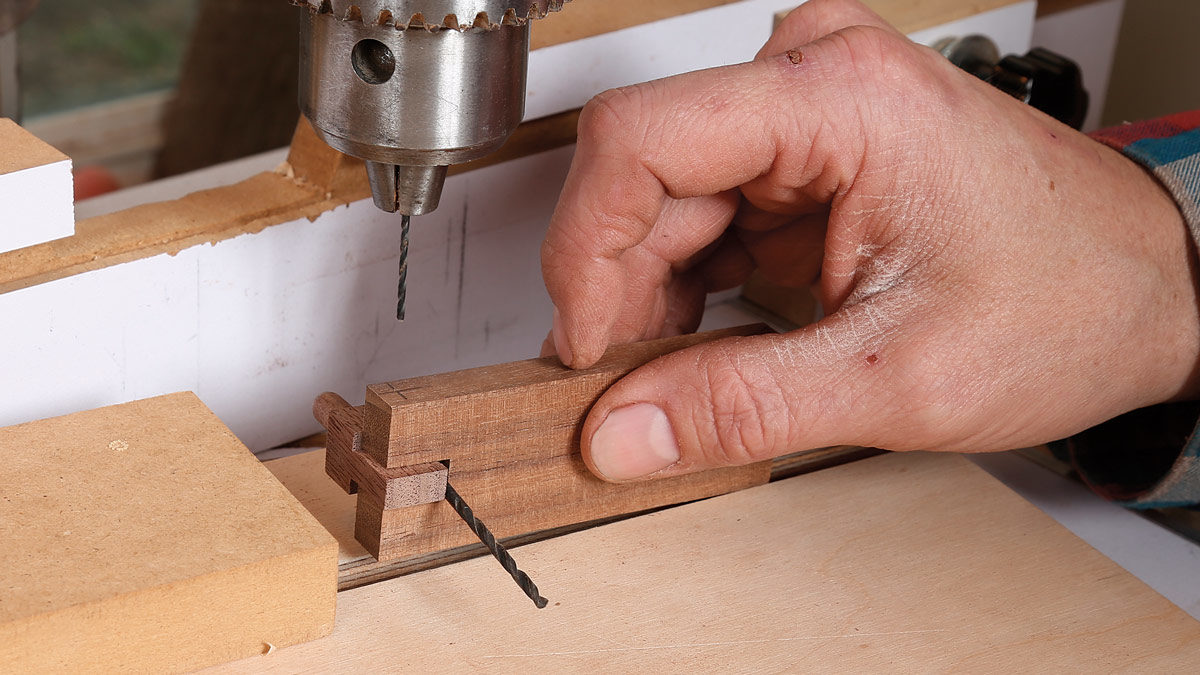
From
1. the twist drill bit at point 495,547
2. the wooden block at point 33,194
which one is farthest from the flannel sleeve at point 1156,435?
the wooden block at point 33,194

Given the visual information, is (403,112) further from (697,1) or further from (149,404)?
(697,1)

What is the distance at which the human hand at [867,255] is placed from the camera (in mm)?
858

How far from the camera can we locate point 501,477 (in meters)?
0.84

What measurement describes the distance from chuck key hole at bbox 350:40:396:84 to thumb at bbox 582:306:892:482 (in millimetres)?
279

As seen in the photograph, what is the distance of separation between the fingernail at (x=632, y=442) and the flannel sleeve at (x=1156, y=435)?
0.46 m

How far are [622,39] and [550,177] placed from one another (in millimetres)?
149

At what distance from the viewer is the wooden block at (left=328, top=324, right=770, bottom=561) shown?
0.79m

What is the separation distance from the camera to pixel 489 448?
32.6 inches

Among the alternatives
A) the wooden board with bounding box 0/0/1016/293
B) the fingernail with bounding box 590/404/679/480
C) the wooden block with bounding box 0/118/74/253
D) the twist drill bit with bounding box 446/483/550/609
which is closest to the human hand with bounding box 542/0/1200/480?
the fingernail with bounding box 590/404/679/480

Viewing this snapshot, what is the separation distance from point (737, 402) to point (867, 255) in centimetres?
16

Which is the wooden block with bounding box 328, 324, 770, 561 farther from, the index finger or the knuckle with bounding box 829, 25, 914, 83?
the knuckle with bounding box 829, 25, 914, 83

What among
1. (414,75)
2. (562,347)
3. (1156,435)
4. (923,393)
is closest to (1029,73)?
(1156,435)

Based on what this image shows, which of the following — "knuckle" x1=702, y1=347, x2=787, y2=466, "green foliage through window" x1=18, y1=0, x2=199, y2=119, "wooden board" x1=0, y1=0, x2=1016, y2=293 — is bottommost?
"green foliage through window" x1=18, y1=0, x2=199, y2=119

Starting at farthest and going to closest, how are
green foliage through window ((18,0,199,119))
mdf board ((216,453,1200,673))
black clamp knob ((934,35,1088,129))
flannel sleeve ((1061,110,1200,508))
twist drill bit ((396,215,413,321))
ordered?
green foliage through window ((18,0,199,119)), black clamp knob ((934,35,1088,129)), flannel sleeve ((1061,110,1200,508)), twist drill bit ((396,215,413,321)), mdf board ((216,453,1200,673))
